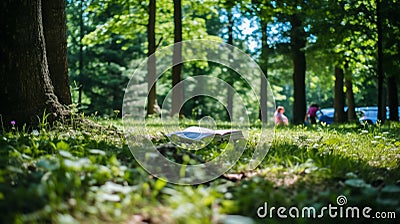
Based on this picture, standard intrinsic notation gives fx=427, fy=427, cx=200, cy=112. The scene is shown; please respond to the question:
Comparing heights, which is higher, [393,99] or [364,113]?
[393,99]

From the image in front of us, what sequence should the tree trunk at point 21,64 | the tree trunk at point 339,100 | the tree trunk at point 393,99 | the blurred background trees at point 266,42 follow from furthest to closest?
1. the tree trunk at point 339,100
2. the tree trunk at point 393,99
3. the blurred background trees at point 266,42
4. the tree trunk at point 21,64

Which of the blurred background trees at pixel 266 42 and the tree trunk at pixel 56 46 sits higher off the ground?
the blurred background trees at pixel 266 42

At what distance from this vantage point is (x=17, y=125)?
529 cm

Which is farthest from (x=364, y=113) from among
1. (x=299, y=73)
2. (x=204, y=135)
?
(x=204, y=135)

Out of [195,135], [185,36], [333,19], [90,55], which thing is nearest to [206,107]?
[90,55]

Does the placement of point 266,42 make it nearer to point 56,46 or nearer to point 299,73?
point 299,73

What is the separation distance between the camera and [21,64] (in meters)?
5.31

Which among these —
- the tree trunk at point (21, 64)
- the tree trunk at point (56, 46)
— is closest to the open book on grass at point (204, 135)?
the tree trunk at point (21, 64)

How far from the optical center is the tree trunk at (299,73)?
1920 centimetres

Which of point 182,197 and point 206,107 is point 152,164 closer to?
point 182,197

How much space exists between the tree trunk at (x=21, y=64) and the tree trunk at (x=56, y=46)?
3.66ft

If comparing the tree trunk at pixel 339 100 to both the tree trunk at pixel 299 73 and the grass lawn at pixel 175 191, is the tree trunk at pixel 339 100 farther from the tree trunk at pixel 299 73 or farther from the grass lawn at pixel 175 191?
the grass lawn at pixel 175 191

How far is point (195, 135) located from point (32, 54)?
2333 millimetres

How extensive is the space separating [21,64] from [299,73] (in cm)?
1548
